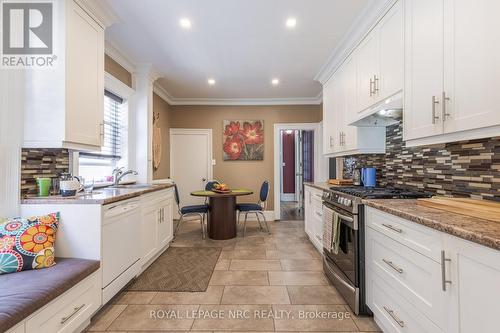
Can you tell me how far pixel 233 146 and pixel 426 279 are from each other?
446 cm

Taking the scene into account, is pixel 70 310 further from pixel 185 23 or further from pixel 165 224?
pixel 185 23

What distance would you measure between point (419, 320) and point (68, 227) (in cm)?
236

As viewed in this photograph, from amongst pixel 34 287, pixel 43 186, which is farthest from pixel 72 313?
pixel 43 186

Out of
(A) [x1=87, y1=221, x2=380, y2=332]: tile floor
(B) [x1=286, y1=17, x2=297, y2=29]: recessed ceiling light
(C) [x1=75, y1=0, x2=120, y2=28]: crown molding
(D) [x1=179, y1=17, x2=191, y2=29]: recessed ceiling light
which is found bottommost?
(A) [x1=87, y1=221, x2=380, y2=332]: tile floor

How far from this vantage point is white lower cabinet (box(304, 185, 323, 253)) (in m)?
3.20

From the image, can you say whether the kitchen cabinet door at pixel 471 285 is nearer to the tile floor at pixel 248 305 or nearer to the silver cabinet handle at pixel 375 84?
the tile floor at pixel 248 305

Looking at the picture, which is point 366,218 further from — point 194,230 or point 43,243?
point 194,230

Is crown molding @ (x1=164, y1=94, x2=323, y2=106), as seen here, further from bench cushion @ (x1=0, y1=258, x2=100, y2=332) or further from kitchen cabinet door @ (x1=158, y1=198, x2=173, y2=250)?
bench cushion @ (x1=0, y1=258, x2=100, y2=332)

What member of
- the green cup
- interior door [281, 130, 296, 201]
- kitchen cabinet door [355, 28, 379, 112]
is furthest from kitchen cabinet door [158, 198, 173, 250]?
interior door [281, 130, 296, 201]

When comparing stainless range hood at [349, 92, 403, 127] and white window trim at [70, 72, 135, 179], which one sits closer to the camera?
stainless range hood at [349, 92, 403, 127]

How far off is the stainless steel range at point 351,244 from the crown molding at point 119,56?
3.13 metres

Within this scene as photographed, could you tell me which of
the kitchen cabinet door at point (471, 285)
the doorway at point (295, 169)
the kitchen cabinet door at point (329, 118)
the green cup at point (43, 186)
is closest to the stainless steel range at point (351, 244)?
the kitchen cabinet door at point (471, 285)

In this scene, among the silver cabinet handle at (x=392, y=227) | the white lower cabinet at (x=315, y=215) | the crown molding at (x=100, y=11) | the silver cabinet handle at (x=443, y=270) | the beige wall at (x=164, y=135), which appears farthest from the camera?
the beige wall at (x=164, y=135)

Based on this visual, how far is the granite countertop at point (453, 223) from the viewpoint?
93cm
